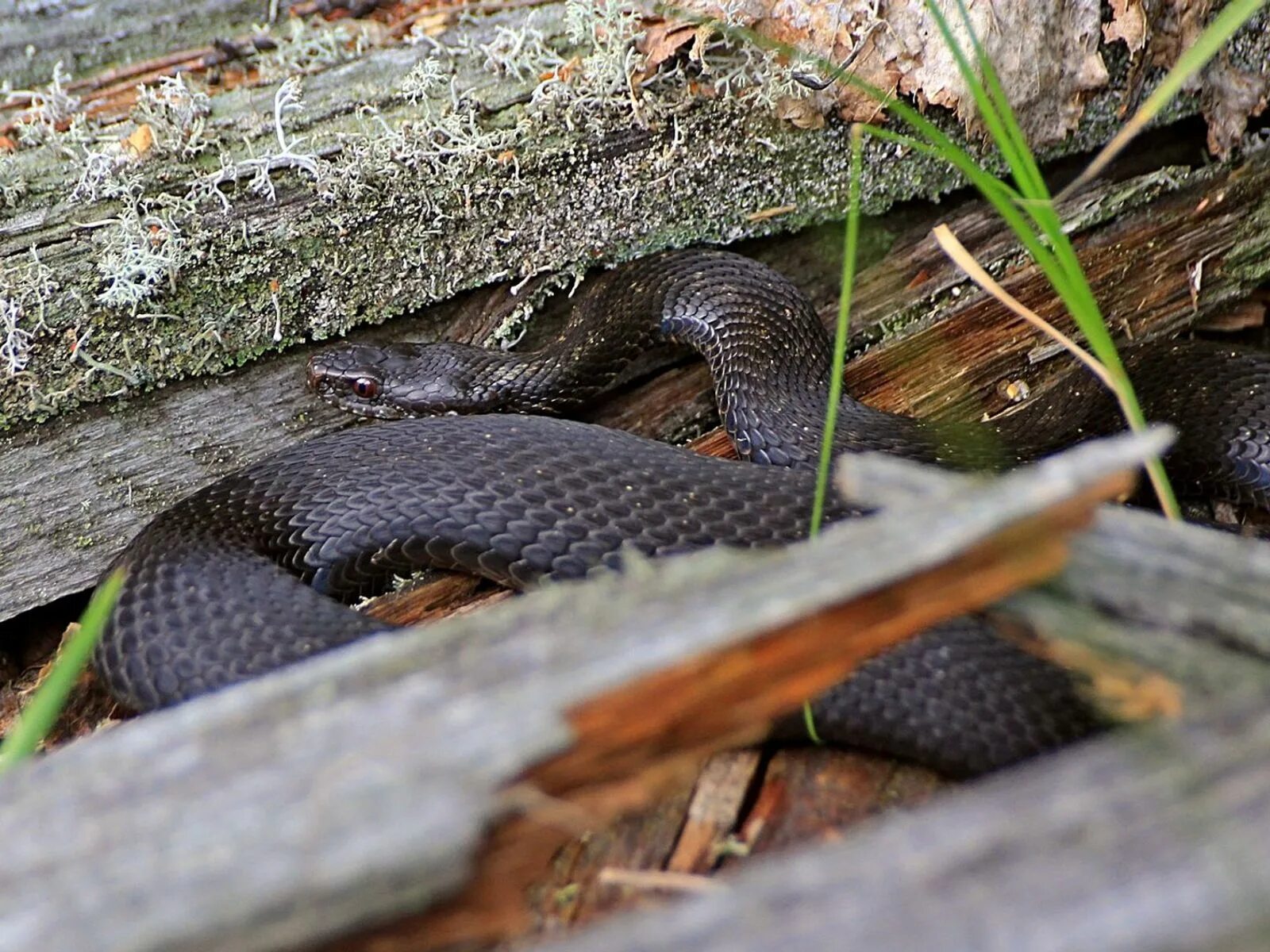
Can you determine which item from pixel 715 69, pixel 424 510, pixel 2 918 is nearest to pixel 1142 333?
pixel 715 69

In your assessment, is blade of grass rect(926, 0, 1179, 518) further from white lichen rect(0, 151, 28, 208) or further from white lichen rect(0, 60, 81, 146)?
white lichen rect(0, 60, 81, 146)

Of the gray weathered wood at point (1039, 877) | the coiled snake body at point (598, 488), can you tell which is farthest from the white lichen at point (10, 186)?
the gray weathered wood at point (1039, 877)

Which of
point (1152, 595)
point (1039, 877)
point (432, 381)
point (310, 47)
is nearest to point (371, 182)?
point (432, 381)

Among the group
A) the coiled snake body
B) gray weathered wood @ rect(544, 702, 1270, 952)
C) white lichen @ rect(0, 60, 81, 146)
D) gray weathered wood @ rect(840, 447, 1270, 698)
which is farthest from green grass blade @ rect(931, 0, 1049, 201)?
white lichen @ rect(0, 60, 81, 146)

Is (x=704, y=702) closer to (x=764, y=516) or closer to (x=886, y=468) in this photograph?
(x=886, y=468)

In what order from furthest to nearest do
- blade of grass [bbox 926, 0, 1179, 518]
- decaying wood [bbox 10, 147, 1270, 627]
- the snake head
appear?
the snake head < decaying wood [bbox 10, 147, 1270, 627] < blade of grass [bbox 926, 0, 1179, 518]

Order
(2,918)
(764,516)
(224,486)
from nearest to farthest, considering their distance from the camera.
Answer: (2,918) < (764,516) < (224,486)
